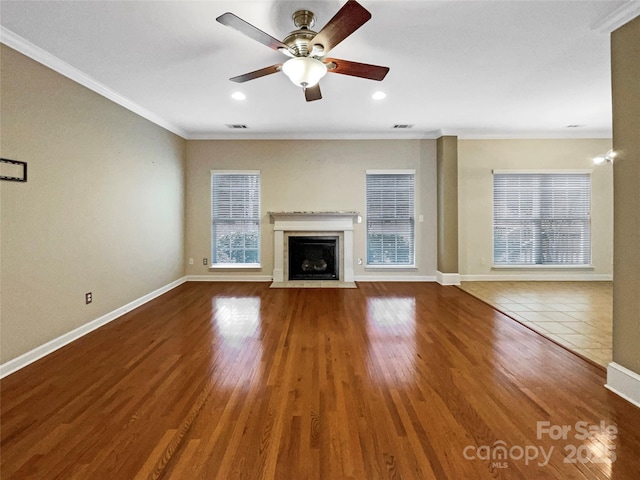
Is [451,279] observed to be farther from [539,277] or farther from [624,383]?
[624,383]

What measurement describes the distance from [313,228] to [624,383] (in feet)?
14.3

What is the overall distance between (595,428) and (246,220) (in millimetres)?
5258

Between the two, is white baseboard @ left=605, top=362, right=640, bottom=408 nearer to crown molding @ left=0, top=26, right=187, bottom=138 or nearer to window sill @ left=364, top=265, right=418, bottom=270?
window sill @ left=364, top=265, right=418, bottom=270

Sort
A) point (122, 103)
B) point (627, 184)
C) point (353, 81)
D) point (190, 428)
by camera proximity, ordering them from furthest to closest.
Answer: point (122, 103) → point (353, 81) → point (627, 184) → point (190, 428)

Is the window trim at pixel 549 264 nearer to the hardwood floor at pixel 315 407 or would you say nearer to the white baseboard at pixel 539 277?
the white baseboard at pixel 539 277

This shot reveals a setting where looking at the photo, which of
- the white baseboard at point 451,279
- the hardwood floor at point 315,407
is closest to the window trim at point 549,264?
the white baseboard at point 451,279

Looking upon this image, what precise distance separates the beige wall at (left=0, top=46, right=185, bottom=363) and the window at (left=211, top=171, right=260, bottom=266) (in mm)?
1324

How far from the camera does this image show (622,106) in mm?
2090

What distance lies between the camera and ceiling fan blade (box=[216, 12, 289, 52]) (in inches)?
70.2

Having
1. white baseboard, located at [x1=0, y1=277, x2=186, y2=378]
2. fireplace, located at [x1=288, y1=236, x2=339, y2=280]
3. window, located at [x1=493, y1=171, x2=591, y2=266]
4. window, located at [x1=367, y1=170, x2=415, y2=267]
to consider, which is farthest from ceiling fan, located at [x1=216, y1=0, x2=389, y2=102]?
window, located at [x1=493, y1=171, x2=591, y2=266]

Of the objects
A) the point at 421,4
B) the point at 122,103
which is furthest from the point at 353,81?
the point at 122,103

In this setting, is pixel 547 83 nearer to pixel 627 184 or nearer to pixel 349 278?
pixel 627 184

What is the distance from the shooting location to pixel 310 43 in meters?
2.14

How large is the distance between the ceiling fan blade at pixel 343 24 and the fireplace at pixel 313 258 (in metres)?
3.84
